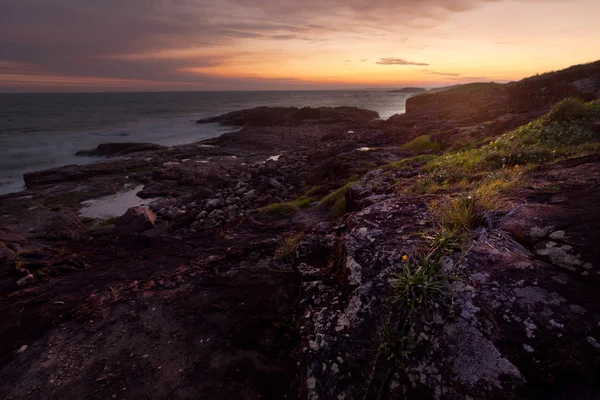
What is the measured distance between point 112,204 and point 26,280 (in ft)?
37.5

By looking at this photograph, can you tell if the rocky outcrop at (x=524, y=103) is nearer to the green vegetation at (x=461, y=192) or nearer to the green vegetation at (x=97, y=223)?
the green vegetation at (x=461, y=192)

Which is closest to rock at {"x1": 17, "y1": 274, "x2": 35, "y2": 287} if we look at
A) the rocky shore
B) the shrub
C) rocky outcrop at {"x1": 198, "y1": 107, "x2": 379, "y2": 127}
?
the rocky shore

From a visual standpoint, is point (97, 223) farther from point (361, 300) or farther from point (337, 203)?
point (361, 300)

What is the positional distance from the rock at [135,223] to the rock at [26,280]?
429 centimetres

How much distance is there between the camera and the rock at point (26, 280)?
649 centimetres

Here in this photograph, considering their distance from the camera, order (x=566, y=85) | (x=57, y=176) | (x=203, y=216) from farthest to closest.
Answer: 1. (x=57, y=176)
2. (x=566, y=85)
3. (x=203, y=216)

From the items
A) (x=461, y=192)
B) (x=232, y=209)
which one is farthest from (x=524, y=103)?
(x=461, y=192)

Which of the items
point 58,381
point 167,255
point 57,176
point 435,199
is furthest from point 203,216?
point 57,176

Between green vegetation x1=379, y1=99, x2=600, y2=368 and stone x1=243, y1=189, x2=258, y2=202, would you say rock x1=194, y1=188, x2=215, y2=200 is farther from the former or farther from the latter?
green vegetation x1=379, y1=99, x2=600, y2=368

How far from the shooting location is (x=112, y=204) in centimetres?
1695

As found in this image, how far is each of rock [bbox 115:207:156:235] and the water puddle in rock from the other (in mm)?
3943

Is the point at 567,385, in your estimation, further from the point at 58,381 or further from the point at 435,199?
the point at 58,381

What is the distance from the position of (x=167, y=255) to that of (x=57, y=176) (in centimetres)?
1983

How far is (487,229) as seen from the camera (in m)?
3.72
